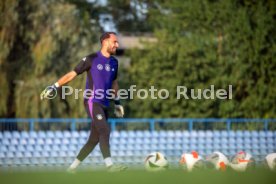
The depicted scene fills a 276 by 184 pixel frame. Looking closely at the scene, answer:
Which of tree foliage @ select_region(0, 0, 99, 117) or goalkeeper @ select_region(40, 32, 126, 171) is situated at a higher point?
tree foliage @ select_region(0, 0, 99, 117)

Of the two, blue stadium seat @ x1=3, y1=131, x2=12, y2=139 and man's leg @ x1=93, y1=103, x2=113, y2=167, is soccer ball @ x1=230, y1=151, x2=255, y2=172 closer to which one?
man's leg @ x1=93, y1=103, x2=113, y2=167

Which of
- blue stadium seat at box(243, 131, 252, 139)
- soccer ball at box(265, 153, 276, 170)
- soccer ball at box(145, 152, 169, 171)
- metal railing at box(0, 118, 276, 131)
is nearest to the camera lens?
soccer ball at box(145, 152, 169, 171)

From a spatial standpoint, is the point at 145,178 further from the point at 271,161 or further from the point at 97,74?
the point at 271,161

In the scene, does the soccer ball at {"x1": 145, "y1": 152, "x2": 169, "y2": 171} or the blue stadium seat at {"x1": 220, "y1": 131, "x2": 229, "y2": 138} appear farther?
the blue stadium seat at {"x1": 220, "y1": 131, "x2": 229, "y2": 138}

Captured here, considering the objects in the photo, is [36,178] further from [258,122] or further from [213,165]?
[258,122]

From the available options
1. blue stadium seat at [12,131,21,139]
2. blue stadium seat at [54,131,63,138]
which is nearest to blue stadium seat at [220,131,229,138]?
blue stadium seat at [54,131,63,138]

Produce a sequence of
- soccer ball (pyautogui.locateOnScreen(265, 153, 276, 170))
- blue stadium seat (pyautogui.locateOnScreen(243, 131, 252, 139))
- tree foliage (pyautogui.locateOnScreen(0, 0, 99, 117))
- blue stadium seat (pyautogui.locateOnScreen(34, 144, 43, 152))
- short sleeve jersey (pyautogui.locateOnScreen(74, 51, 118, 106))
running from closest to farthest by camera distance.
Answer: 1. short sleeve jersey (pyautogui.locateOnScreen(74, 51, 118, 106))
2. soccer ball (pyautogui.locateOnScreen(265, 153, 276, 170))
3. blue stadium seat (pyautogui.locateOnScreen(34, 144, 43, 152))
4. blue stadium seat (pyautogui.locateOnScreen(243, 131, 252, 139))
5. tree foliage (pyautogui.locateOnScreen(0, 0, 99, 117))

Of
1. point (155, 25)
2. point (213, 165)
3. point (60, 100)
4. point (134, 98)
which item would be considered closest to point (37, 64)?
point (60, 100)

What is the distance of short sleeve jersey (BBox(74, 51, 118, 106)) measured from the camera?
26.2 ft

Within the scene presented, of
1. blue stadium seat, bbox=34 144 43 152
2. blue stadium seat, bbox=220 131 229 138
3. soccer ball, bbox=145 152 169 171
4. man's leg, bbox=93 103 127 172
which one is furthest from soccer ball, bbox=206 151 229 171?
blue stadium seat, bbox=220 131 229 138

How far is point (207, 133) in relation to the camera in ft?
56.4

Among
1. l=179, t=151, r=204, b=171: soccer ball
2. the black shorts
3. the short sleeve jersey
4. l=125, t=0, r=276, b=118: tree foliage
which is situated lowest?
l=179, t=151, r=204, b=171: soccer ball

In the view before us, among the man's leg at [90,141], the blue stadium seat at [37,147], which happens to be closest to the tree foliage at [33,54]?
the blue stadium seat at [37,147]

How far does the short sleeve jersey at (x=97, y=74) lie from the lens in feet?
26.2
